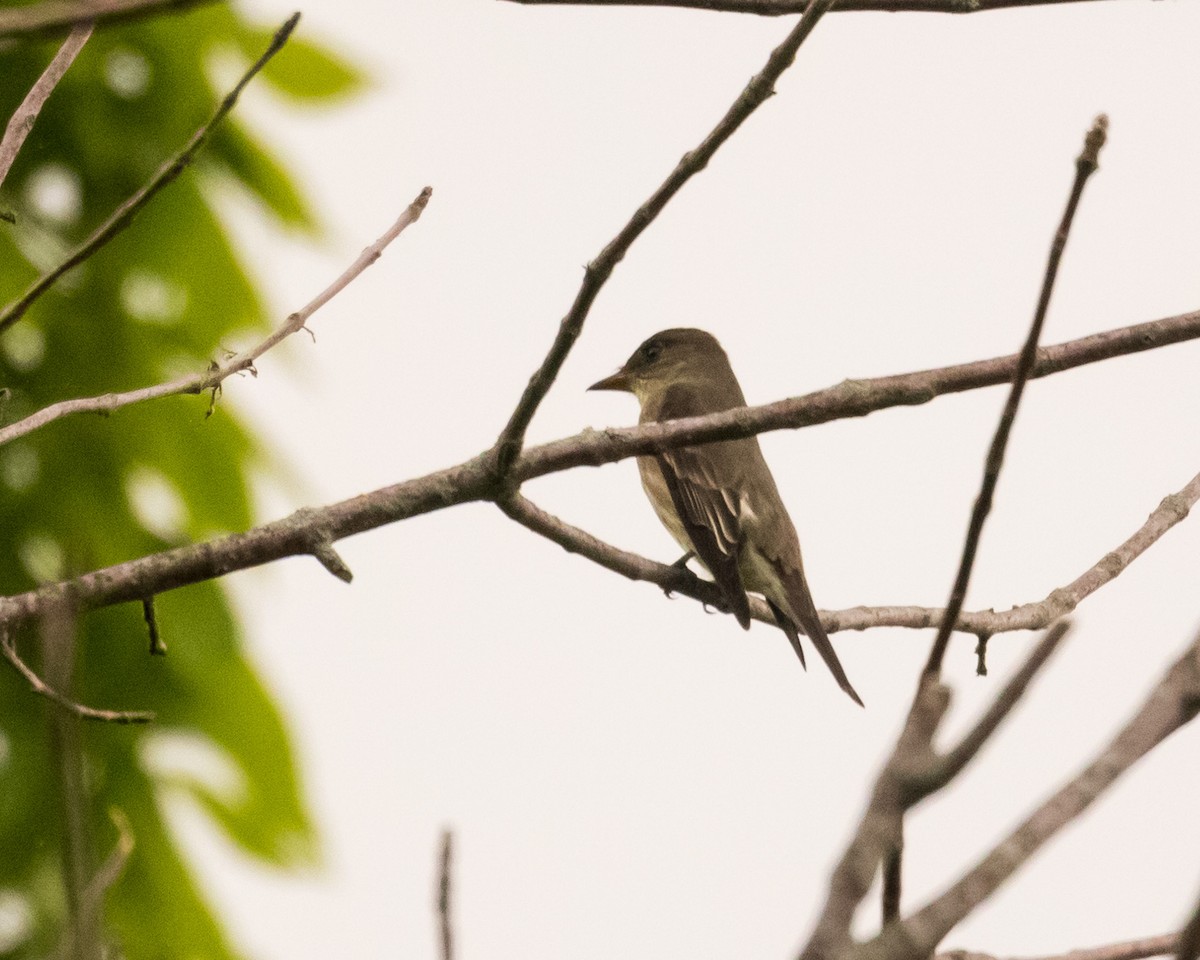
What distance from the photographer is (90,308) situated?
4.20 meters

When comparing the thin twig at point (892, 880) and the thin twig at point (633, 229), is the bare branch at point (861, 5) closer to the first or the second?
the thin twig at point (633, 229)

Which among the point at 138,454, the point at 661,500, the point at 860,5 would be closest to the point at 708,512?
the point at 661,500

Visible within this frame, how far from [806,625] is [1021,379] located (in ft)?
13.9

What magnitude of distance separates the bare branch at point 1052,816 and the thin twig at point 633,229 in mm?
1381

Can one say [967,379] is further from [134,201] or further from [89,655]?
[89,655]

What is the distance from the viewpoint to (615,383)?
27.6ft

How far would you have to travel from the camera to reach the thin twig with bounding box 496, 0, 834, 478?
2607 mm

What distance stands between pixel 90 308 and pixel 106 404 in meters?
1.50

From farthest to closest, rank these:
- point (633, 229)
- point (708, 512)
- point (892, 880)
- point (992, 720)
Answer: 1. point (708, 512)
2. point (633, 229)
3. point (892, 880)
4. point (992, 720)

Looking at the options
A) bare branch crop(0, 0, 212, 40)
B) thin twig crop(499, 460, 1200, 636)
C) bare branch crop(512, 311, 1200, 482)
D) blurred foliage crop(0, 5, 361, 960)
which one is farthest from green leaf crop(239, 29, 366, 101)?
bare branch crop(0, 0, 212, 40)

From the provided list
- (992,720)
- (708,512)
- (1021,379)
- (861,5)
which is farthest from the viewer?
(708,512)

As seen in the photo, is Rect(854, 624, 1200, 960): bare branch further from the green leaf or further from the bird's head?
the bird's head

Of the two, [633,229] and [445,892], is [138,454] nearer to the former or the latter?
[633,229]

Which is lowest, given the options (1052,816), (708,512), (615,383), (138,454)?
(1052,816)
